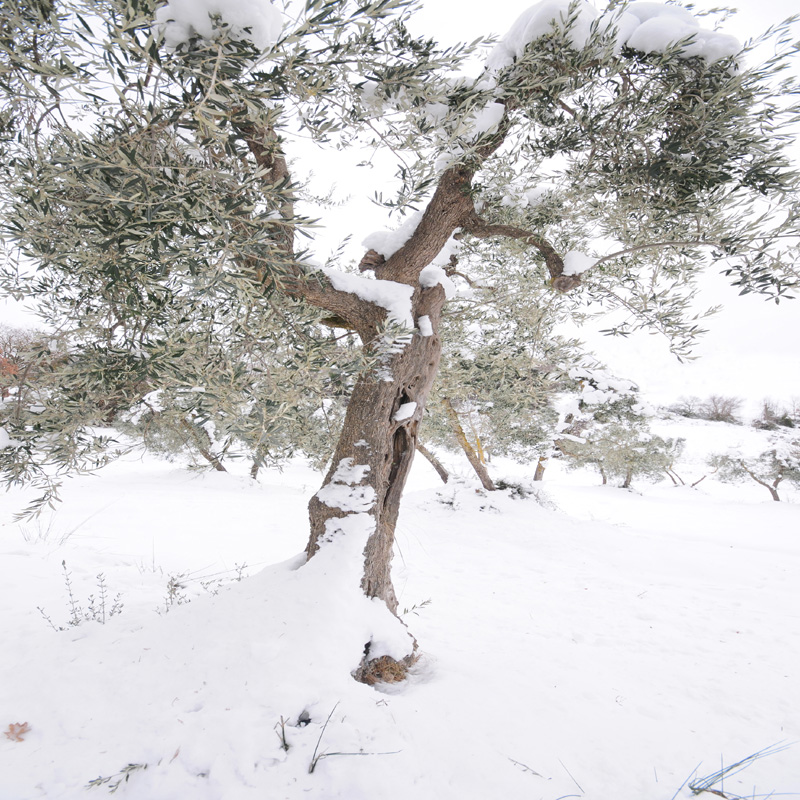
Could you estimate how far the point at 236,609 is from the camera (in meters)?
3.06

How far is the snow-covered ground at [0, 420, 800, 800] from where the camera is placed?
2062 millimetres

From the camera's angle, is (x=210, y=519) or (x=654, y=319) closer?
(x=654, y=319)

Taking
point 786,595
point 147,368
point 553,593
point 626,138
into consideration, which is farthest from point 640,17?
point 786,595

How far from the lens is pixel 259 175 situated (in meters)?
1.80

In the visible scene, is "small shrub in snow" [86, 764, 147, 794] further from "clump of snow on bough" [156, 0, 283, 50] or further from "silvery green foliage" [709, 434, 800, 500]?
"silvery green foliage" [709, 434, 800, 500]

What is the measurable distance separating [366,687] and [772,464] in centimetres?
2577

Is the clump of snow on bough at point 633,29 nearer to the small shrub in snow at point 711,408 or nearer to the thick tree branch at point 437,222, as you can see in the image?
the thick tree branch at point 437,222

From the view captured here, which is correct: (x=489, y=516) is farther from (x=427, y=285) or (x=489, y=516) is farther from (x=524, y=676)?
(x=427, y=285)

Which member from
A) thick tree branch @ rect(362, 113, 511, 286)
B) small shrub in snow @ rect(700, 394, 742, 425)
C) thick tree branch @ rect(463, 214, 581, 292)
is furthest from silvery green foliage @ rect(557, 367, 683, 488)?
small shrub in snow @ rect(700, 394, 742, 425)

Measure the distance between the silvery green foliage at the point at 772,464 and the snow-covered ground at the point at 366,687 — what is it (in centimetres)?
1712

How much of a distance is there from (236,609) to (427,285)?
3.27 meters

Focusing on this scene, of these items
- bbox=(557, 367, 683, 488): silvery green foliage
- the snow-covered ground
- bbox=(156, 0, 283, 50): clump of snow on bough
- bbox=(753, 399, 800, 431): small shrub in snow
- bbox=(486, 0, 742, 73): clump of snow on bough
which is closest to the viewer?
bbox=(156, 0, 283, 50): clump of snow on bough

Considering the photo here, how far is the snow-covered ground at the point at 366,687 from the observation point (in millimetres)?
2062

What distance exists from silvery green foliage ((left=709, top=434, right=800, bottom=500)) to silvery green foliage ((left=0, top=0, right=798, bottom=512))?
876 inches
